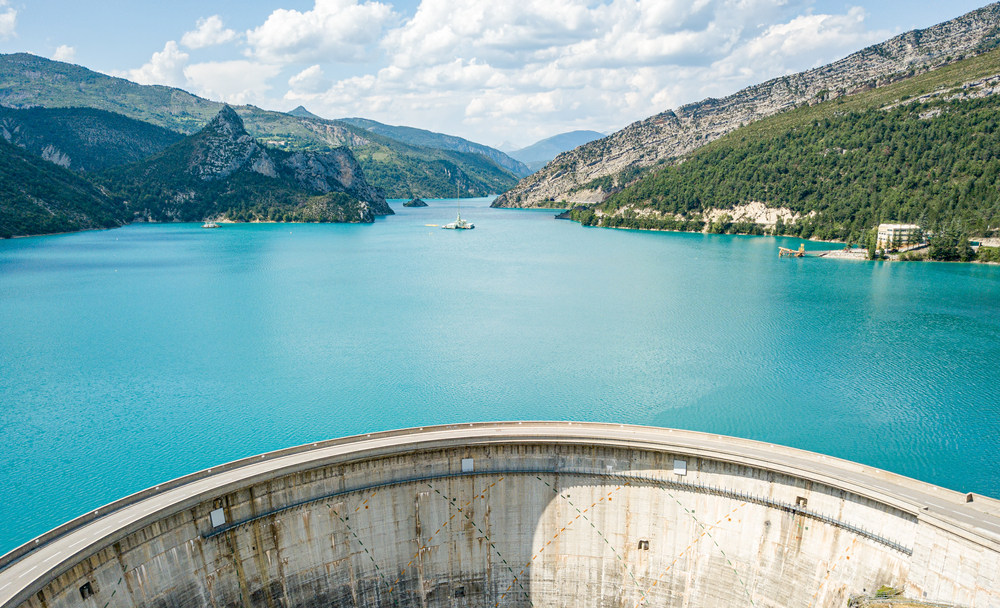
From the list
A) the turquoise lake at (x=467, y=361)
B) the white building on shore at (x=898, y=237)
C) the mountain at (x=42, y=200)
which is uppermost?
the mountain at (x=42, y=200)

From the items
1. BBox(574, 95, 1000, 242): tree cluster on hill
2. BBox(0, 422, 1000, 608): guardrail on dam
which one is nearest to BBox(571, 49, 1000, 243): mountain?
BBox(574, 95, 1000, 242): tree cluster on hill

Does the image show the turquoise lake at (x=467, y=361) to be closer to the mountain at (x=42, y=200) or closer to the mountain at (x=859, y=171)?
the mountain at (x=859, y=171)

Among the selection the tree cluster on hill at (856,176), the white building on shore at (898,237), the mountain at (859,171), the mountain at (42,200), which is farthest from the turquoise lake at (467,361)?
the mountain at (42,200)

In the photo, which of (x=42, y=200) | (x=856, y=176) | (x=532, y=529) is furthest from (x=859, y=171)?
(x=42, y=200)

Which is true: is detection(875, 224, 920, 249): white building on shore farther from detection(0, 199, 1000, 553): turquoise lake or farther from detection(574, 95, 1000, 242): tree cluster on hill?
detection(0, 199, 1000, 553): turquoise lake

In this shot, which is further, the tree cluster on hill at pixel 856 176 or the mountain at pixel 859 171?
the mountain at pixel 859 171

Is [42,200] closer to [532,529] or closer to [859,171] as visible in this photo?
[532,529]

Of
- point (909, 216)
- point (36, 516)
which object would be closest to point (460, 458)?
point (36, 516)
